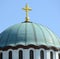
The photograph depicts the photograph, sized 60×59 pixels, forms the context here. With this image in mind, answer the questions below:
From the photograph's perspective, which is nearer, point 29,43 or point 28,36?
point 29,43

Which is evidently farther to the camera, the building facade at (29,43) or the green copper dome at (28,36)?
the green copper dome at (28,36)

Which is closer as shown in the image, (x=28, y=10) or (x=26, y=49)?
(x=26, y=49)

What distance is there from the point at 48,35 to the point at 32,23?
264 centimetres

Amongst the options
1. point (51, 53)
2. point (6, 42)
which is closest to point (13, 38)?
point (6, 42)

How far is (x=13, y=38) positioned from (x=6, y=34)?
1189mm

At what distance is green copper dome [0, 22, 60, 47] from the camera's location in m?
59.4

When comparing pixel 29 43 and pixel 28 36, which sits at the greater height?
pixel 28 36

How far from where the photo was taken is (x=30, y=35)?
5969cm

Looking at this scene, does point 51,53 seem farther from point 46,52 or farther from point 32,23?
point 32,23

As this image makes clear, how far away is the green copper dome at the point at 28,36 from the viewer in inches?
2338

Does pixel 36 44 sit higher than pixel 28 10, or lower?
lower

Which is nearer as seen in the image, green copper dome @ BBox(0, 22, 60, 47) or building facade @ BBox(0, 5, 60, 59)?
building facade @ BBox(0, 5, 60, 59)

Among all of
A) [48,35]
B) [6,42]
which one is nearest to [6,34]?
[6,42]

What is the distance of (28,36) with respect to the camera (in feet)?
196
